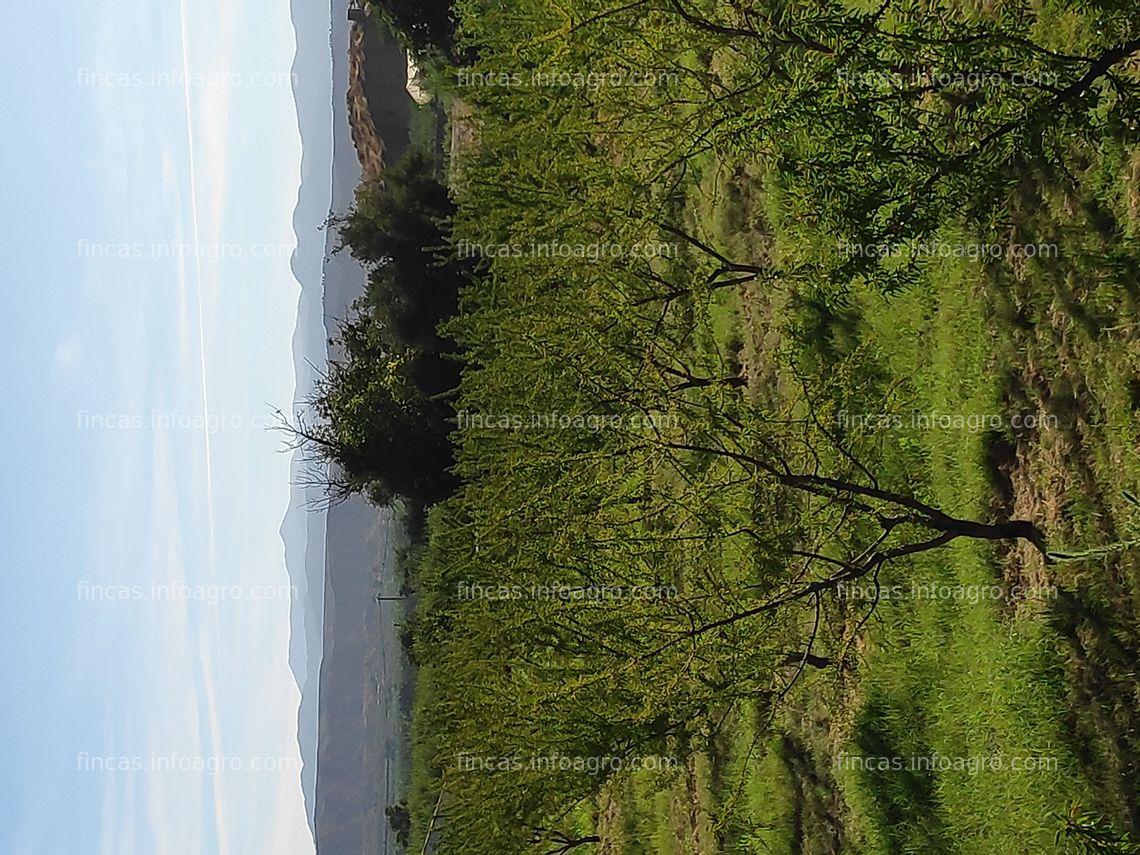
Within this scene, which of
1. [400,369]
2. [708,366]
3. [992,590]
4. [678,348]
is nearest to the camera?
[992,590]

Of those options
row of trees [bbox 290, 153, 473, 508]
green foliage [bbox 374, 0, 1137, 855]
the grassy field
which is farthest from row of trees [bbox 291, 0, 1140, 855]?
row of trees [bbox 290, 153, 473, 508]

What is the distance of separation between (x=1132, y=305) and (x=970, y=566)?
1.63 m

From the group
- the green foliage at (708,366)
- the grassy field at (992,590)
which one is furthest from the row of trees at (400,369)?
the grassy field at (992,590)

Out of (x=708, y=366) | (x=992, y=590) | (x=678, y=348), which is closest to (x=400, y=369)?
(x=678, y=348)

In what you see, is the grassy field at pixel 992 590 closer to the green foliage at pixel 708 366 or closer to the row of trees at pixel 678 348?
the green foliage at pixel 708 366

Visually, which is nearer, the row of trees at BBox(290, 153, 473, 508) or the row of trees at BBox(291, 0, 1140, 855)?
the row of trees at BBox(291, 0, 1140, 855)

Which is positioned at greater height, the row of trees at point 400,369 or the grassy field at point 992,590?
the row of trees at point 400,369

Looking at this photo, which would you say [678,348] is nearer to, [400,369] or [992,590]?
[992,590]

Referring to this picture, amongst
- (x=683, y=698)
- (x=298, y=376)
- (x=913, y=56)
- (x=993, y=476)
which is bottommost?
(x=683, y=698)

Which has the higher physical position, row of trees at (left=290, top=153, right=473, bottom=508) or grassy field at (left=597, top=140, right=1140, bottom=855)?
row of trees at (left=290, top=153, right=473, bottom=508)

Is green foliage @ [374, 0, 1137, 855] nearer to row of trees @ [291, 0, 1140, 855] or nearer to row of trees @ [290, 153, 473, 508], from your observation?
row of trees @ [291, 0, 1140, 855]

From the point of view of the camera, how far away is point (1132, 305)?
4.22 metres

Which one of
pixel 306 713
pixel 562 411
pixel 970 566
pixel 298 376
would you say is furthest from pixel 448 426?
pixel 298 376

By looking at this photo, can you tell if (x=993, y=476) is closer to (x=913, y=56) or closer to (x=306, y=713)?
(x=913, y=56)
